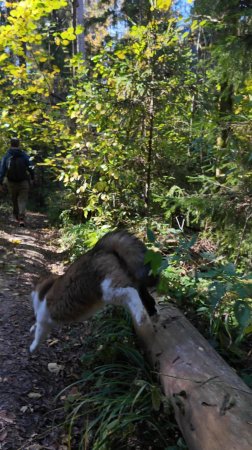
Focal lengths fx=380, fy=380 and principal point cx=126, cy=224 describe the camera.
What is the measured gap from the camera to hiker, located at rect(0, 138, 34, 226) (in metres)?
9.55

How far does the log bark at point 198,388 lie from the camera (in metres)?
2.19

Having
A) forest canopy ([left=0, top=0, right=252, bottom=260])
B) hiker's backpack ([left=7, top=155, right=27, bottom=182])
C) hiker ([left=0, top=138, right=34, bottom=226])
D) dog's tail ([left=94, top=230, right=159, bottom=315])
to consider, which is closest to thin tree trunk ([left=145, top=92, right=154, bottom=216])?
forest canopy ([left=0, top=0, right=252, bottom=260])

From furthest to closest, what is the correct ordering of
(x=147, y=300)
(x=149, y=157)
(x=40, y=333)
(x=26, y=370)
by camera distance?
(x=149, y=157) → (x=40, y=333) → (x=26, y=370) → (x=147, y=300)

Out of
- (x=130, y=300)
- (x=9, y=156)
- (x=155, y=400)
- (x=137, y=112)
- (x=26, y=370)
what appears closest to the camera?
(x=155, y=400)

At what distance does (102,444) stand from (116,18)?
2590 cm

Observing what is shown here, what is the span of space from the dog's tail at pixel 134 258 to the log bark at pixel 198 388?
352mm

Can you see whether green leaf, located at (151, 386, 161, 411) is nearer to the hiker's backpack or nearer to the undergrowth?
the undergrowth

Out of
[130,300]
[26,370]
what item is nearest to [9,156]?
[26,370]

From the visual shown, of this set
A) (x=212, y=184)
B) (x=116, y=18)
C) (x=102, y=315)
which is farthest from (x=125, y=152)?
(x=116, y=18)

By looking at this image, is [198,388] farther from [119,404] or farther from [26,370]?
[26,370]

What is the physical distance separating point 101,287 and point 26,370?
1.18 m

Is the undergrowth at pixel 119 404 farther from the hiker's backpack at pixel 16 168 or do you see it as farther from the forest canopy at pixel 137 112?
the hiker's backpack at pixel 16 168

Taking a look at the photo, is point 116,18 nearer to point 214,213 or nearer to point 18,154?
point 18,154

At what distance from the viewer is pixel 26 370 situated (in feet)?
12.6
